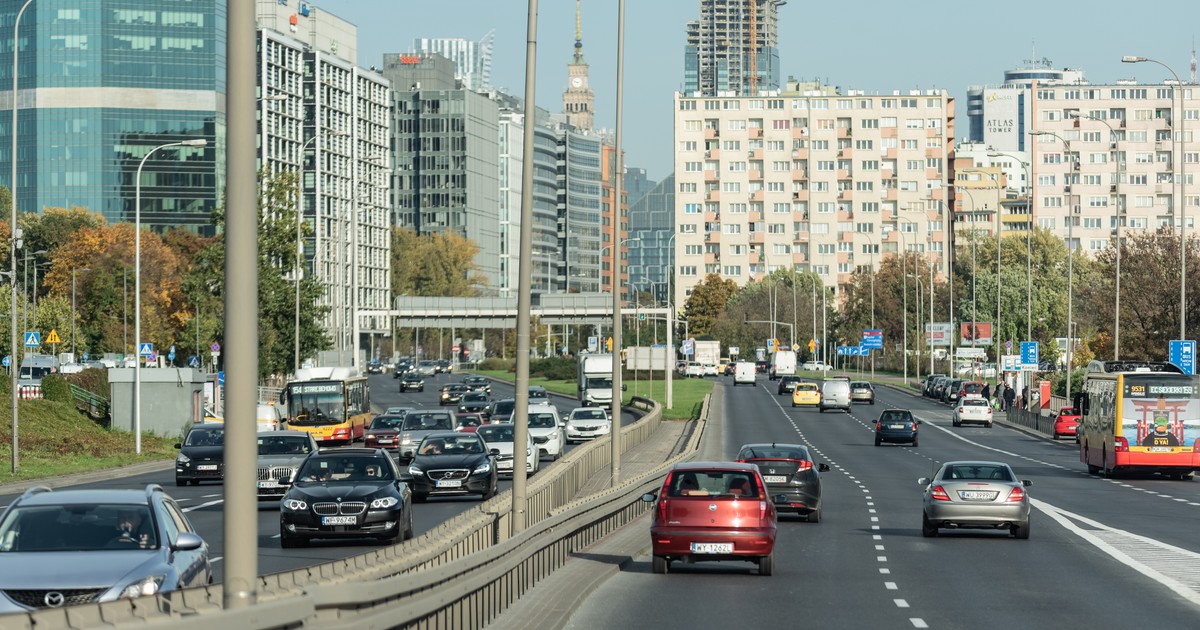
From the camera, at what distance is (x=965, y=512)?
1148 inches

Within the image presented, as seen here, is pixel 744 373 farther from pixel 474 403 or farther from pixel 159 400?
pixel 159 400

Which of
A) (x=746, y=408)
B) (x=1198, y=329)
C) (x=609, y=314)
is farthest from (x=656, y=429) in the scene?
(x=609, y=314)

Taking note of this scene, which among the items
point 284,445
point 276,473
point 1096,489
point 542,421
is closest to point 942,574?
point 276,473

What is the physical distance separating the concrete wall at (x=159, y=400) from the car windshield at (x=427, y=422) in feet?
43.4

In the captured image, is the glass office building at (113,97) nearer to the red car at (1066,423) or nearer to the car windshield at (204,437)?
the red car at (1066,423)

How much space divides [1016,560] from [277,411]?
44724 mm

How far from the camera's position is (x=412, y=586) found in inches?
456

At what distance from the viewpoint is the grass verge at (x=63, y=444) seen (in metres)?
45.8

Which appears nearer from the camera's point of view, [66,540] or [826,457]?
[66,540]

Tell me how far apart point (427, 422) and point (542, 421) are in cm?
350

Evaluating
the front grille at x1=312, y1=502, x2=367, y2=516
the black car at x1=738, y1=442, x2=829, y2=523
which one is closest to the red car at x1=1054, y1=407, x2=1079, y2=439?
the black car at x1=738, y1=442, x2=829, y2=523

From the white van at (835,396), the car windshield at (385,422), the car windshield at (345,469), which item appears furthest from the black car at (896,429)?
the car windshield at (345,469)

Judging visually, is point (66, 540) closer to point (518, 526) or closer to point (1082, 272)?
point (518, 526)

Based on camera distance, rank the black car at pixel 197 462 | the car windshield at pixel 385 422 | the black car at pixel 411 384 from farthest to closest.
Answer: the black car at pixel 411 384 → the car windshield at pixel 385 422 → the black car at pixel 197 462
